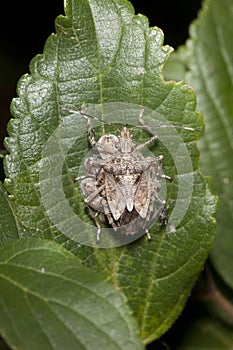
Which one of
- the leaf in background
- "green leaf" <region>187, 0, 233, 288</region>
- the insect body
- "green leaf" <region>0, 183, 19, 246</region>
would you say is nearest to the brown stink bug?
the insect body

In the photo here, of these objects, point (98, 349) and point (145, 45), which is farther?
point (145, 45)

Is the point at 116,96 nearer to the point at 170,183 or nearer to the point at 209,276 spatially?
the point at 170,183

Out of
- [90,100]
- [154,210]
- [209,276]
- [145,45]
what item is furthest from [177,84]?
[209,276]

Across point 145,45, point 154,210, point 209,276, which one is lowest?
point 209,276

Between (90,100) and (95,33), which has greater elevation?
(95,33)

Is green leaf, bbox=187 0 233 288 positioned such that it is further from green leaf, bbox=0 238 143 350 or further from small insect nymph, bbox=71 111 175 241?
green leaf, bbox=0 238 143 350

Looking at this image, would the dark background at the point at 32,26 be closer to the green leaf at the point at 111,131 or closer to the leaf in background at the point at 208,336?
the leaf in background at the point at 208,336

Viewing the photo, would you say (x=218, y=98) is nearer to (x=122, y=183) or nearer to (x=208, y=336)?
(x=122, y=183)
